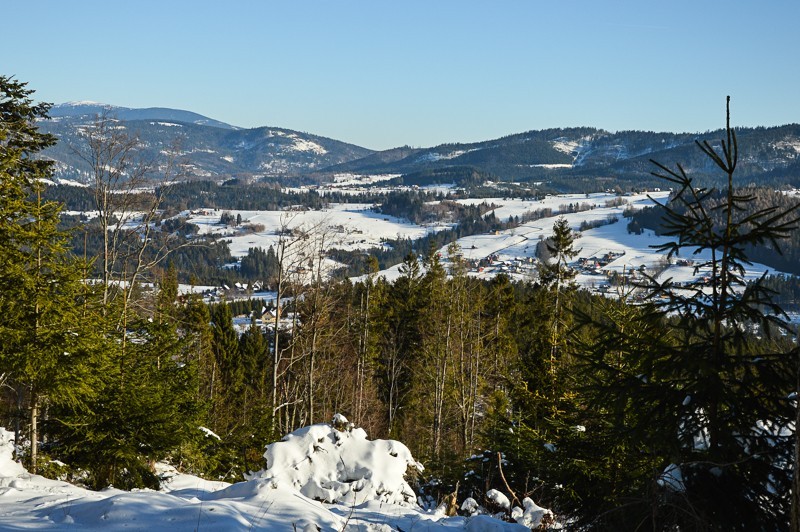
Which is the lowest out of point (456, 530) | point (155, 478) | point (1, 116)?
point (155, 478)

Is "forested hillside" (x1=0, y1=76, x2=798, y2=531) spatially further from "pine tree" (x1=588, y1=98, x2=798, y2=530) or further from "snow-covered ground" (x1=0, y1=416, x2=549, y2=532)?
"snow-covered ground" (x1=0, y1=416, x2=549, y2=532)

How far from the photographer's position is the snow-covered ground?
5.83 metres

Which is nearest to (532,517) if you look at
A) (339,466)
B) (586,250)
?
(339,466)

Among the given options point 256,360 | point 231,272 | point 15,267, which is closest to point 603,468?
point 15,267

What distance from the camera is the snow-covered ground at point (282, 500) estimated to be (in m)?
5.83

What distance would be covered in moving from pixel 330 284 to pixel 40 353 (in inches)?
474

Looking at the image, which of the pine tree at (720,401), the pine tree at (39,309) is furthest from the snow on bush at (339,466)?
the pine tree at (720,401)

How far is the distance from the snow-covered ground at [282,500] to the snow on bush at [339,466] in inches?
0.7

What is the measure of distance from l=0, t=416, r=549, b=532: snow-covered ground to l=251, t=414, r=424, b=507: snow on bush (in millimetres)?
18

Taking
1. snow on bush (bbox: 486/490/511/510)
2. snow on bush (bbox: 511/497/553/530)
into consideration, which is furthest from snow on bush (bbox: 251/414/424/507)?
Result: snow on bush (bbox: 511/497/553/530)

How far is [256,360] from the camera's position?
130ft

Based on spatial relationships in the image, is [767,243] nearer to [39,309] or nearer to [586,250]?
[586,250]

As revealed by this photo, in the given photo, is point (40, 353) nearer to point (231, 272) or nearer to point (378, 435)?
point (378, 435)

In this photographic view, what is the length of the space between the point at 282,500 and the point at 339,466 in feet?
12.8
